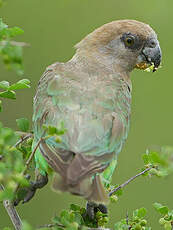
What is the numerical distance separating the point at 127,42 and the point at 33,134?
50.0 inches

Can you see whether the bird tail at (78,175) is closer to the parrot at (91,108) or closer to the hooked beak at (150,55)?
the parrot at (91,108)

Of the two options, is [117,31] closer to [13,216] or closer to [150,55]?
[150,55]

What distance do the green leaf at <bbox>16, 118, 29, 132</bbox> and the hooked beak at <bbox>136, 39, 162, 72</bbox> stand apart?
1380 millimetres

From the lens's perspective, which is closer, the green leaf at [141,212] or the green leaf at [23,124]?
the green leaf at [141,212]

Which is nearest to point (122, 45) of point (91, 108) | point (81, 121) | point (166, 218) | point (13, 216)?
point (91, 108)

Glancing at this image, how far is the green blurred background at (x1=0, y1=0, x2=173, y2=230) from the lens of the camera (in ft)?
18.7

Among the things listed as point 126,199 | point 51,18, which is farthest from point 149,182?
point 51,18

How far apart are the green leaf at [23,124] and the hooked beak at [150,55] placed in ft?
4.53

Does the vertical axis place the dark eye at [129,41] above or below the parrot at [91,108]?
above

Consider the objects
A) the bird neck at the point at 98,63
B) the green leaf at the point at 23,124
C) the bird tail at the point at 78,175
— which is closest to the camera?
the bird tail at the point at 78,175

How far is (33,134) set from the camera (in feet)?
9.20

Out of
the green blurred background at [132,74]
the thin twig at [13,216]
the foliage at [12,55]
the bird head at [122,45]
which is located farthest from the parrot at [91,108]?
the green blurred background at [132,74]

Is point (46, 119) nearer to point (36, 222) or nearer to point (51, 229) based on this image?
point (51, 229)

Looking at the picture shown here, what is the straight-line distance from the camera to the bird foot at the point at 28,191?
2.56 metres
